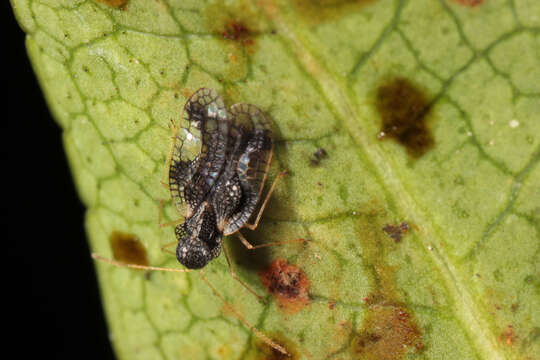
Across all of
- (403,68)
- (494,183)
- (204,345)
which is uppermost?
(403,68)

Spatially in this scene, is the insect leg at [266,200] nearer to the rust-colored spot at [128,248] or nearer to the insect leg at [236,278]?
the insect leg at [236,278]

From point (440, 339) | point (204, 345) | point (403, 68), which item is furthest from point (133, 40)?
point (440, 339)

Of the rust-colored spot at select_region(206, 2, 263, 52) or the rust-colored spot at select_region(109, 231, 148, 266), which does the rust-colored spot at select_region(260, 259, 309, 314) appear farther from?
the rust-colored spot at select_region(206, 2, 263, 52)

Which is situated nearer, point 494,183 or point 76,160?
point 494,183

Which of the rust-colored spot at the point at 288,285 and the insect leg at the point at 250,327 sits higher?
the rust-colored spot at the point at 288,285

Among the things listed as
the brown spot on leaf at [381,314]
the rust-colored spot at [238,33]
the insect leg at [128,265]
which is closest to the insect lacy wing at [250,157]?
the rust-colored spot at [238,33]

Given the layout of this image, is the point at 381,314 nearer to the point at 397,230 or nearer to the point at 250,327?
the point at 397,230

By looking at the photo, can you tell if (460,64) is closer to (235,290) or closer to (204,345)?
(235,290)
